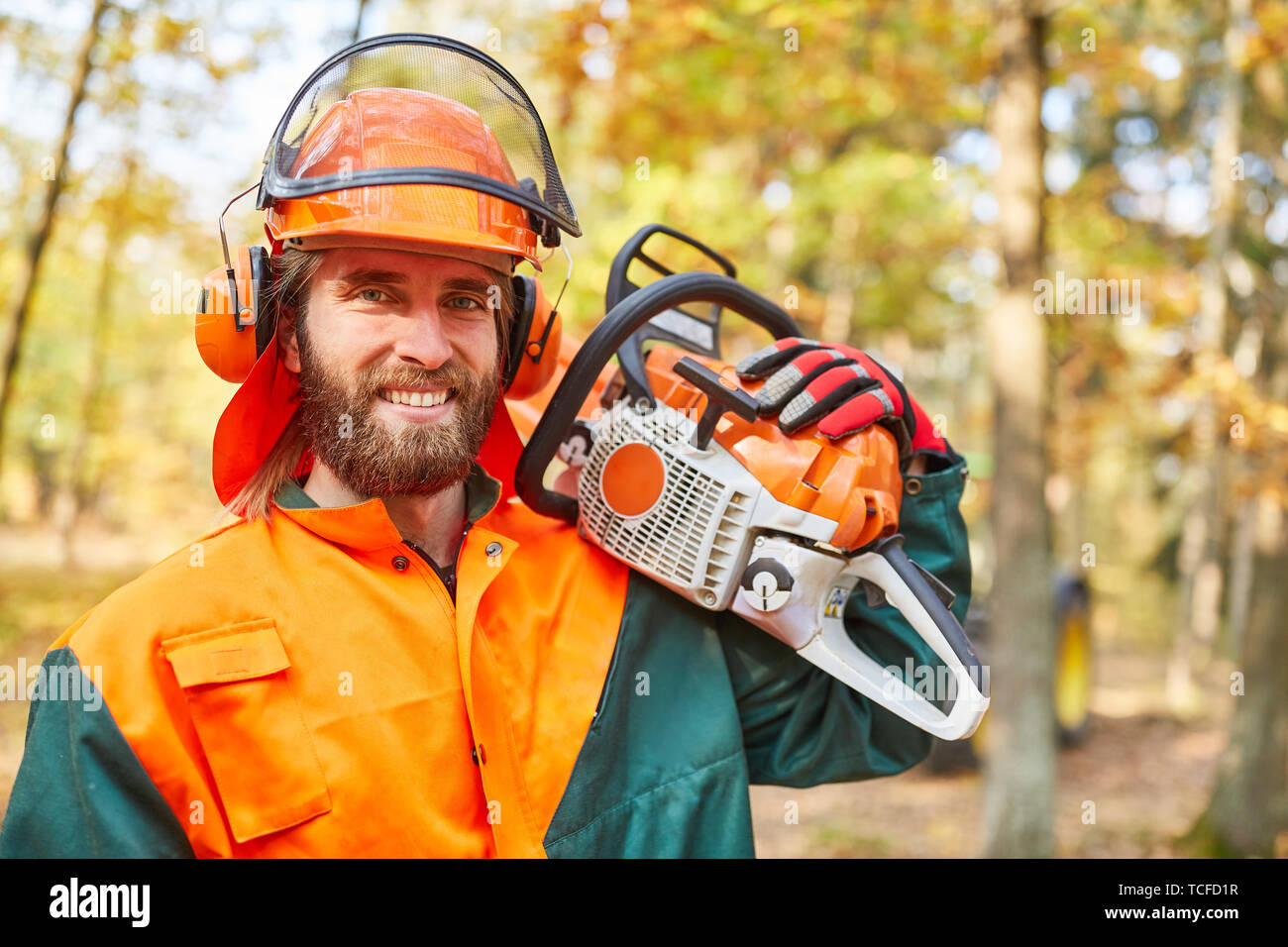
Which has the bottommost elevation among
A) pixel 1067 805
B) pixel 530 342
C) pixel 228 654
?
pixel 1067 805

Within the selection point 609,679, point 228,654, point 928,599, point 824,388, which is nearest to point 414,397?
point 228,654

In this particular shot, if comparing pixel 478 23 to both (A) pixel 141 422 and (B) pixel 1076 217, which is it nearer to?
(B) pixel 1076 217

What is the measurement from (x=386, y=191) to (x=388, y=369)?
0.30 meters

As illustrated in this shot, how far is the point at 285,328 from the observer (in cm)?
184

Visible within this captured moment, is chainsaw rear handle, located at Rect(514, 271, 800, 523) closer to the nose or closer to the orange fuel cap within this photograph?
the orange fuel cap

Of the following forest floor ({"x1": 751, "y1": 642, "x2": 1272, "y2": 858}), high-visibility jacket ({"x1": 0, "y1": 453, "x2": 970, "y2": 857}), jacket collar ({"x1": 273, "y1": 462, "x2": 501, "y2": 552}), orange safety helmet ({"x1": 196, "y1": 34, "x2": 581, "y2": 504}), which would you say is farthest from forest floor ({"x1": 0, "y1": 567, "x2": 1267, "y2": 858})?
orange safety helmet ({"x1": 196, "y1": 34, "x2": 581, "y2": 504})

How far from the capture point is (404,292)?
172 cm

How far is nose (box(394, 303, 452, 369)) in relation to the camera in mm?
1684

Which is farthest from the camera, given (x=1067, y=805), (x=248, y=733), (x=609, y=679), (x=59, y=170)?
(x=1067, y=805)

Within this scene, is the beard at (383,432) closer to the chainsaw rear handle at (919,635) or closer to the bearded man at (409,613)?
the bearded man at (409,613)

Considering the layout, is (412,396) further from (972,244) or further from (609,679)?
(972,244)

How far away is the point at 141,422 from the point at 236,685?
827 inches

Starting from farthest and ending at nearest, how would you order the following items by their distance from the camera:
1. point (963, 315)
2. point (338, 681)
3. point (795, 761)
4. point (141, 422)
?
point (141, 422) < point (963, 315) < point (795, 761) < point (338, 681)
